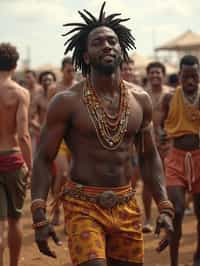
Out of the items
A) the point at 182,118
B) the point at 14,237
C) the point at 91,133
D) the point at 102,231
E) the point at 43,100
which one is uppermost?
the point at 91,133

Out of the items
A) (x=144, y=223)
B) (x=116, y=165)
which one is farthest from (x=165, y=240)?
(x=144, y=223)

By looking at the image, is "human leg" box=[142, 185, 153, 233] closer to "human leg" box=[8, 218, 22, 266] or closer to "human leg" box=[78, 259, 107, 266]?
"human leg" box=[8, 218, 22, 266]

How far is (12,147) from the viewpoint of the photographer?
6395 millimetres

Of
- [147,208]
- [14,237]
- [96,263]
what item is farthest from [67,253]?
[96,263]

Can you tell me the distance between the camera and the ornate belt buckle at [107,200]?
4.41 metres

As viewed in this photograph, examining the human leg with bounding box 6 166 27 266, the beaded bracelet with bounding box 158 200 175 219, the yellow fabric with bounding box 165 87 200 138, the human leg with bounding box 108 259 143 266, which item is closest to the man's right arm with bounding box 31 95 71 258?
the human leg with bounding box 108 259 143 266

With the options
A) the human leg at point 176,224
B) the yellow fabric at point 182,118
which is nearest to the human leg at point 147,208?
the yellow fabric at point 182,118

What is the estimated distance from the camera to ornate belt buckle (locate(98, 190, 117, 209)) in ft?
14.5

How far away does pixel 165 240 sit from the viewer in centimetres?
475

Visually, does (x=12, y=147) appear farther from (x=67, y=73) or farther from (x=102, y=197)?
(x=67, y=73)

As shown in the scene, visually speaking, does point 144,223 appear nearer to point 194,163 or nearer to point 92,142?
point 194,163

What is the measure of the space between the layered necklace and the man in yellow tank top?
2251 millimetres

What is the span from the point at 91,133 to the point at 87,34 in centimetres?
73

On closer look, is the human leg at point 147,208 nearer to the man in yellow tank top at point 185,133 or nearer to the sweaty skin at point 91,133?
the man in yellow tank top at point 185,133
